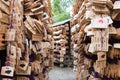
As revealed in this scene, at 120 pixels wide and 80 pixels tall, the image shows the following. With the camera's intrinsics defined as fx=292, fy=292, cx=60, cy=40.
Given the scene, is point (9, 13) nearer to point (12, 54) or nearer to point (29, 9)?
point (12, 54)

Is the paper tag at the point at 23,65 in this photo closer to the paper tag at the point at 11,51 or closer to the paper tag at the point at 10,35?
the paper tag at the point at 11,51

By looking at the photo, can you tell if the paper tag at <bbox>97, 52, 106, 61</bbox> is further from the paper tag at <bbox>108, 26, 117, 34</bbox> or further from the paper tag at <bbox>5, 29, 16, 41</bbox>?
the paper tag at <bbox>5, 29, 16, 41</bbox>

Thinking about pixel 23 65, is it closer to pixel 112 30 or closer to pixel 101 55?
pixel 101 55

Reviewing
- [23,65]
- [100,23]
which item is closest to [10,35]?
[23,65]

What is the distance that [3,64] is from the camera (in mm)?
4141

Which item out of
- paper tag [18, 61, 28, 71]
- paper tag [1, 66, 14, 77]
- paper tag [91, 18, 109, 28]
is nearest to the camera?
paper tag [1, 66, 14, 77]

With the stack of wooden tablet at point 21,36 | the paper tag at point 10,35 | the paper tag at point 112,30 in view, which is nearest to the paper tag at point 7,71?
the stack of wooden tablet at point 21,36

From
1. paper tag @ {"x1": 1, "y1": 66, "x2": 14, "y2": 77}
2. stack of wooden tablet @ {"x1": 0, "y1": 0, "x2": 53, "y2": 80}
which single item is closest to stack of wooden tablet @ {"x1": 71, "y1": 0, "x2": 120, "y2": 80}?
stack of wooden tablet @ {"x1": 0, "y1": 0, "x2": 53, "y2": 80}

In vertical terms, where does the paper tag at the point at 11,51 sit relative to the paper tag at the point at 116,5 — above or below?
below

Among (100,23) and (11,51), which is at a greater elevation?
(100,23)

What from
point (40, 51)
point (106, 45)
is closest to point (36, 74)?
point (40, 51)

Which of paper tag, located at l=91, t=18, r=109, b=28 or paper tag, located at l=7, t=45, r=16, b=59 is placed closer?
paper tag, located at l=7, t=45, r=16, b=59

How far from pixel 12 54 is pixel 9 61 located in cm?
10

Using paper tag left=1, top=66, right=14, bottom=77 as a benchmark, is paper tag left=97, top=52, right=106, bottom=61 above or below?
above
